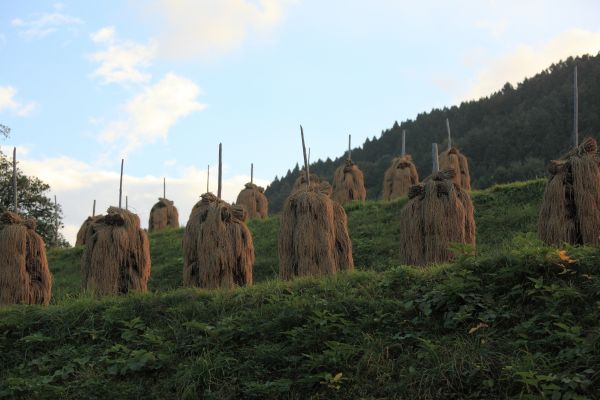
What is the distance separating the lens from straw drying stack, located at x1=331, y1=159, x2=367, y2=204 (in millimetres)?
33728

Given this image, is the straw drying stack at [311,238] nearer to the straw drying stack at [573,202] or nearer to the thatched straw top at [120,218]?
the thatched straw top at [120,218]

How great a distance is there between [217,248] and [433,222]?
4415 millimetres

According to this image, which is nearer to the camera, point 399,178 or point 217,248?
point 217,248

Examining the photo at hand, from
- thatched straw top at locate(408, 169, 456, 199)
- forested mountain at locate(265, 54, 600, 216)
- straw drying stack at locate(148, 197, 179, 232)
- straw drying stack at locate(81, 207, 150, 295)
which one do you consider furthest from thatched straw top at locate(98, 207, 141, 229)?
forested mountain at locate(265, 54, 600, 216)

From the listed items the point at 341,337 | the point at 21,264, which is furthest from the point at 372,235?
the point at 341,337

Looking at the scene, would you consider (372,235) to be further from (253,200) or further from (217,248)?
(253,200)

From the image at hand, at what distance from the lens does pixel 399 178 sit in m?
32.8

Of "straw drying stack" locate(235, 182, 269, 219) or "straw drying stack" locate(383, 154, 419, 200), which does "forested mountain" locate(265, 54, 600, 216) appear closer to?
"straw drying stack" locate(383, 154, 419, 200)

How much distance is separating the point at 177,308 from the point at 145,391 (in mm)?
1903

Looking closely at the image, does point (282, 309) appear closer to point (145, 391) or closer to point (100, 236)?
point (145, 391)

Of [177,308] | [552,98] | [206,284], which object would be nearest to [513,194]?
[206,284]

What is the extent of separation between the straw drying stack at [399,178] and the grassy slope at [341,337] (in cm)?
2270

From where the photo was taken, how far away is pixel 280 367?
318 inches

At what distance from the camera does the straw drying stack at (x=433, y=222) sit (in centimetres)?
1530
